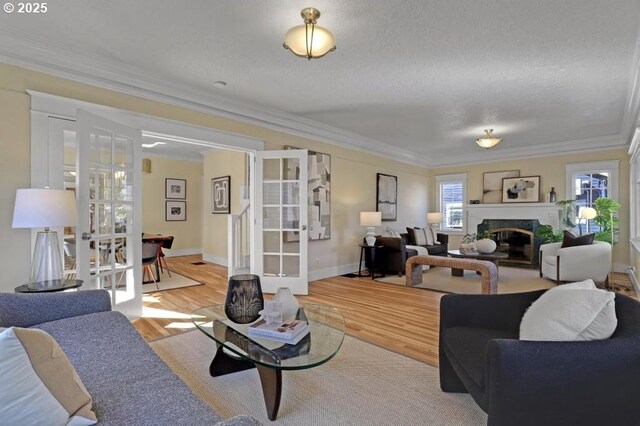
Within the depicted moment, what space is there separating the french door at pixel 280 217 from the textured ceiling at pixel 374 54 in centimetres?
77

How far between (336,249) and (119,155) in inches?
143

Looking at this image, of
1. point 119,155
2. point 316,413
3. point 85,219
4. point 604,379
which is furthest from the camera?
point 119,155

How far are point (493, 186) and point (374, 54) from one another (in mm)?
5582

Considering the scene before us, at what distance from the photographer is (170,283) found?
16.4 ft

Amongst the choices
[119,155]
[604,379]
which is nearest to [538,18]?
[604,379]

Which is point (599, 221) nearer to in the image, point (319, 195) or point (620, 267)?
point (620, 267)

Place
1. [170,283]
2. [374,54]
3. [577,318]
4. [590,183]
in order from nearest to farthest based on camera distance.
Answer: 1. [577,318]
2. [374,54]
3. [170,283]
4. [590,183]

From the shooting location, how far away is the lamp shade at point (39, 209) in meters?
2.30

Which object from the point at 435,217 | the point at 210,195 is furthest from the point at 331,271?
the point at 210,195

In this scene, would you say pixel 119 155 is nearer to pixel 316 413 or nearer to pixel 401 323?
pixel 316 413

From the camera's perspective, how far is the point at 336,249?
18.9ft

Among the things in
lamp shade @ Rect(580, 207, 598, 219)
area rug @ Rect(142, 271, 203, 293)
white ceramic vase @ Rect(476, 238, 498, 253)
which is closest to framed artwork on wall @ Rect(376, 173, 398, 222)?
white ceramic vase @ Rect(476, 238, 498, 253)

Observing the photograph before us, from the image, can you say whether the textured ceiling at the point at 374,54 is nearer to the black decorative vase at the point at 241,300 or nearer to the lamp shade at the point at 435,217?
the black decorative vase at the point at 241,300

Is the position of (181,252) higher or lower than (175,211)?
lower
